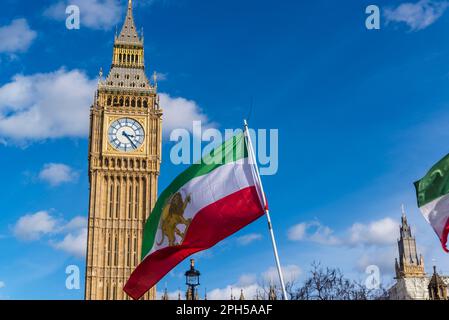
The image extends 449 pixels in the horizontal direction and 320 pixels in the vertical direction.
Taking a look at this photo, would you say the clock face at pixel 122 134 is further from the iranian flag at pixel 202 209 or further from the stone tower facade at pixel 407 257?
the iranian flag at pixel 202 209

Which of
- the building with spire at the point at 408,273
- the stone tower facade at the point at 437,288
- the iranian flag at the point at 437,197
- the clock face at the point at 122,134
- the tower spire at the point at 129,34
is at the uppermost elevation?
the tower spire at the point at 129,34

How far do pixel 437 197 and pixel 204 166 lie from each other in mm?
5519

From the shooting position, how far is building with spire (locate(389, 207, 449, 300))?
243ft

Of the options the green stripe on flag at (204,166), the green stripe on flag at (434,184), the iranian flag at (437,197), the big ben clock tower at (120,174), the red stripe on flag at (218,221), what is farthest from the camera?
the big ben clock tower at (120,174)

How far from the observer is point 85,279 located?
70750 mm

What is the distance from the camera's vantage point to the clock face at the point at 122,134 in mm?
74562

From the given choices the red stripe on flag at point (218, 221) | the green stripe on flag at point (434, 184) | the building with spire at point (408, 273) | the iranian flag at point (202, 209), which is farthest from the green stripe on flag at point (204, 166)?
the building with spire at point (408, 273)

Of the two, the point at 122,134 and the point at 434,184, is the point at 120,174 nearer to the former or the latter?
the point at 122,134

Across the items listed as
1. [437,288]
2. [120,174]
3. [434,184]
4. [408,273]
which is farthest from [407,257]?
[434,184]

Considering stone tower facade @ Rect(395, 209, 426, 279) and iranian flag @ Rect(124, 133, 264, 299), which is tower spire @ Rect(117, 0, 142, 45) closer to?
stone tower facade @ Rect(395, 209, 426, 279)

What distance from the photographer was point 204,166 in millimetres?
15812

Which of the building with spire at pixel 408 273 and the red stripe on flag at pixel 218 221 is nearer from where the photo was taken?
the red stripe on flag at pixel 218 221

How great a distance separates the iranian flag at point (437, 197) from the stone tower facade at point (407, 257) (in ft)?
216
